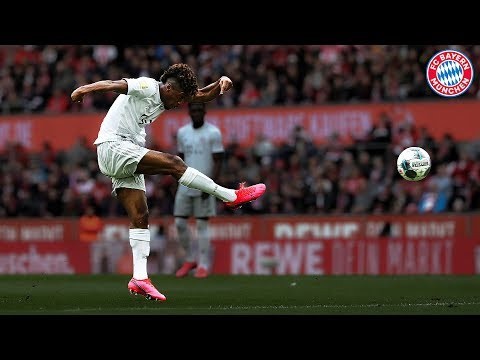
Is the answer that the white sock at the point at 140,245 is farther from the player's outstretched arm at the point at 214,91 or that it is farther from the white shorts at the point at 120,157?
the player's outstretched arm at the point at 214,91

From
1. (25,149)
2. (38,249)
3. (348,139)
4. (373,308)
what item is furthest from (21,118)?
(373,308)

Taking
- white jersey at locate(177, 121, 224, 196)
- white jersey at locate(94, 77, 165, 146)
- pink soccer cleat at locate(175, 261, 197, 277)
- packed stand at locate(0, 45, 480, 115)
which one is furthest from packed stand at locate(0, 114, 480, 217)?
white jersey at locate(94, 77, 165, 146)

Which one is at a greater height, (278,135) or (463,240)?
(278,135)

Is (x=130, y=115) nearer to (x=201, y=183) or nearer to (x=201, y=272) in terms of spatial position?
(x=201, y=183)

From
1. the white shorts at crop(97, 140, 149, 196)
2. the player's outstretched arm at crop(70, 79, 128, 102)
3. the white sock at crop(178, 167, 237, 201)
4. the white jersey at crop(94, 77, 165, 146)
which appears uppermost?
the player's outstretched arm at crop(70, 79, 128, 102)

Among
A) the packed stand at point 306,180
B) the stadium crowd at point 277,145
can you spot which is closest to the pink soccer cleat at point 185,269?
the packed stand at point 306,180

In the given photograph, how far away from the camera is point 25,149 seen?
23406 mm

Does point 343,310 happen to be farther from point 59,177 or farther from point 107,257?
point 59,177

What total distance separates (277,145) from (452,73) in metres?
3.98

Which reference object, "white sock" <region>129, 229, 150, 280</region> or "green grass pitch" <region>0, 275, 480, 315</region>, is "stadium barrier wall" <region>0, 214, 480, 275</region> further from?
"white sock" <region>129, 229, 150, 280</region>

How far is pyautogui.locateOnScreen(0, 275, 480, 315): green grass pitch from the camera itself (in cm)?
906

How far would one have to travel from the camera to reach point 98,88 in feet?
31.1

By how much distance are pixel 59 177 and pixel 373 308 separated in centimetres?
1407

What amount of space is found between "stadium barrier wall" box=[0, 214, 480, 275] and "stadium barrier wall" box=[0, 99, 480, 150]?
3717mm
